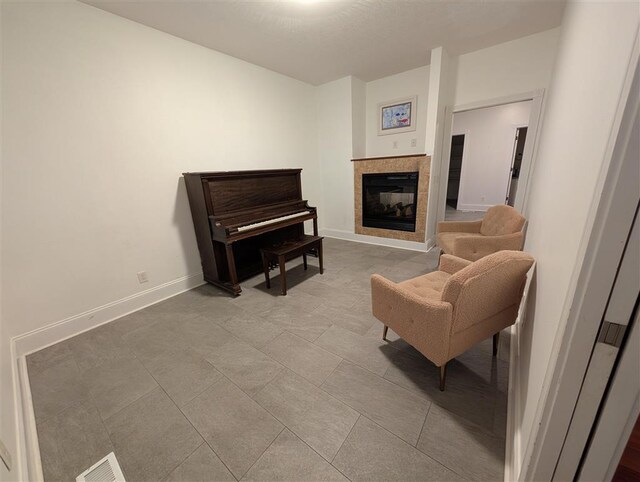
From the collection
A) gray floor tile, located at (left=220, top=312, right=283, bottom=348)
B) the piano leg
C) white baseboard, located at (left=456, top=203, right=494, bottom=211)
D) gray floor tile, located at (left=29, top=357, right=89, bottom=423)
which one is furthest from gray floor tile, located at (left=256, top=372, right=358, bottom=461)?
white baseboard, located at (left=456, top=203, right=494, bottom=211)

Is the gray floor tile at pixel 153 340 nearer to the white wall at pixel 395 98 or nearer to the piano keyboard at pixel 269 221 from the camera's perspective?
the piano keyboard at pixel 269 221

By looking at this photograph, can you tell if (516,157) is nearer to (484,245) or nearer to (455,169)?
(455,169)

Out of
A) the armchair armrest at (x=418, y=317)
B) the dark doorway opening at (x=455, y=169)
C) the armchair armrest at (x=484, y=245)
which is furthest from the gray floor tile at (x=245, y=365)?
the dark doorway opening at (x=455, y=169)

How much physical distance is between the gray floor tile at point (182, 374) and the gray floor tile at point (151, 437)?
0.07 meters

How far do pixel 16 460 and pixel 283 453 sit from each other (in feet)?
3.65

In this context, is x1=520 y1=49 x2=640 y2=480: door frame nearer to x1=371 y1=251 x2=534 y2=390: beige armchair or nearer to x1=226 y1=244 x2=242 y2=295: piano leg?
x1=371 y1=251 x2=534 y2=390: beige armchair

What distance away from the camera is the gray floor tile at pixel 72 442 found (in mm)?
1125

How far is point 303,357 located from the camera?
1697mm

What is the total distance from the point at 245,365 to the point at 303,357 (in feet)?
1.31

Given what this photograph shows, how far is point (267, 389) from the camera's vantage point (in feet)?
4.79

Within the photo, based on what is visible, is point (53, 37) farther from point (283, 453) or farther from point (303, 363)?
point (283, 453)

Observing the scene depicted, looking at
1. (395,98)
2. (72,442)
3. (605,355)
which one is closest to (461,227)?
(395,98)

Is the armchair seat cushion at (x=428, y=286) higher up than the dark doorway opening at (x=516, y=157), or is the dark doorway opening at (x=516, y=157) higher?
the dark doorway opening at (x=516, y=157)

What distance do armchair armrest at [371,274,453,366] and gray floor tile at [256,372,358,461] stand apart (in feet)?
1.73
